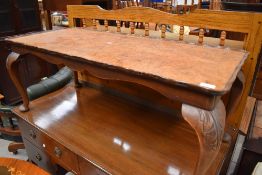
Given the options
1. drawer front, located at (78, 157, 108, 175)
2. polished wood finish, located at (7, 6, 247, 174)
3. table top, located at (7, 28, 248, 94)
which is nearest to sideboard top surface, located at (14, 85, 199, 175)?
drawer front, located at (78, 157, 108, 175)

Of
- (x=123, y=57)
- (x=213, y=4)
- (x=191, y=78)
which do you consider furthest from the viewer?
(x=213, y=4)

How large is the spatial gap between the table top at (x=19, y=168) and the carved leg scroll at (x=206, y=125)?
31.8 inches

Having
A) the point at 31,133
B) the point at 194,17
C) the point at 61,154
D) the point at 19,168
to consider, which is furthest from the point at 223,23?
the point at 31,133

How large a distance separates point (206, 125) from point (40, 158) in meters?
1.28

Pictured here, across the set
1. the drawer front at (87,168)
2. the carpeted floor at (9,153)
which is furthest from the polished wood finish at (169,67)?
the carpeted floor at (9,153)

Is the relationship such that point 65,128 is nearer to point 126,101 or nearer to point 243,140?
point 126,101

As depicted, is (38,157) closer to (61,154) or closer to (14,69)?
(61,154)

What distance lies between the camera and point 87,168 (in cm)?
114

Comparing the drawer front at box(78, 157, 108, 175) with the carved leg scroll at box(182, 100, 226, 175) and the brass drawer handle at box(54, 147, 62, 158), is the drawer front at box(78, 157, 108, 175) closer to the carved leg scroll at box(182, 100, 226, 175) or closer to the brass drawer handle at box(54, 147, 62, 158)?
the brass drawer handle at box(54, 147, 62, 158)

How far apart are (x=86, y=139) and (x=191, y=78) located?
0.78 metres

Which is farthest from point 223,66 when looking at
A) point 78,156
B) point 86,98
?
point 86,98

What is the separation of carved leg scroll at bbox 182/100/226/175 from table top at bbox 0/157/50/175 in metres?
0.81

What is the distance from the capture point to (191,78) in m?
0.70

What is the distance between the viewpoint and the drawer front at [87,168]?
3.54 feet
